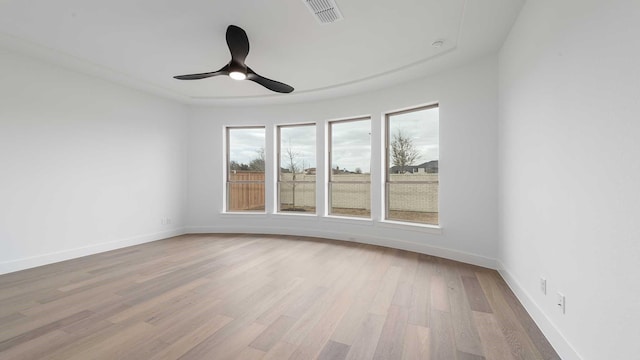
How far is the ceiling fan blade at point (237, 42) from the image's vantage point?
2734mm

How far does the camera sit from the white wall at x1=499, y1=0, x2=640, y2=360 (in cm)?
121

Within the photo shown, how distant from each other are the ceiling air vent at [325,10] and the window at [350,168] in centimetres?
254

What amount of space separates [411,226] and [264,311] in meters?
2.77

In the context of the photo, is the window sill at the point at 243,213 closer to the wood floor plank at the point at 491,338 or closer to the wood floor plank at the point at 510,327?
the wood floor plank at the point at 510,327

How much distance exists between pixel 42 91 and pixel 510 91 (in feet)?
19.7

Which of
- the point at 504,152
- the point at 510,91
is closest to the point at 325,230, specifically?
the point at 504,152

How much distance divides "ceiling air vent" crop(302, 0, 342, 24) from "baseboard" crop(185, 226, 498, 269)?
3382mm

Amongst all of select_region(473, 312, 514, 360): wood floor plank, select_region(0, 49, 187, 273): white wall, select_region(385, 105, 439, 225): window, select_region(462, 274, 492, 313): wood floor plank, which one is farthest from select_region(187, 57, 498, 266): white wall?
select_region(473, 312, 514, 360): wood floor plank

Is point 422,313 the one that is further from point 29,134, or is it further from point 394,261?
point 29,134

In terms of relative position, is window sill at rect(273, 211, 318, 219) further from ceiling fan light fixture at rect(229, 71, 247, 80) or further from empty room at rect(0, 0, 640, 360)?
ceiling fan light fixture at rect(229, 71, 247, 80)

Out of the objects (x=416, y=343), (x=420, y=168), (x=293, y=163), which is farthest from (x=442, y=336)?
(x=293, y=163)

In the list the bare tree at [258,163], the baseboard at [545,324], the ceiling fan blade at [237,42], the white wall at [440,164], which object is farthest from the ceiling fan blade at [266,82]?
the baseboard at [545,324]

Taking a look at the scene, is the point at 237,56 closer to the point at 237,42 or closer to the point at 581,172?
the point at 237,42

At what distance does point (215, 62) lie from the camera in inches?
145
